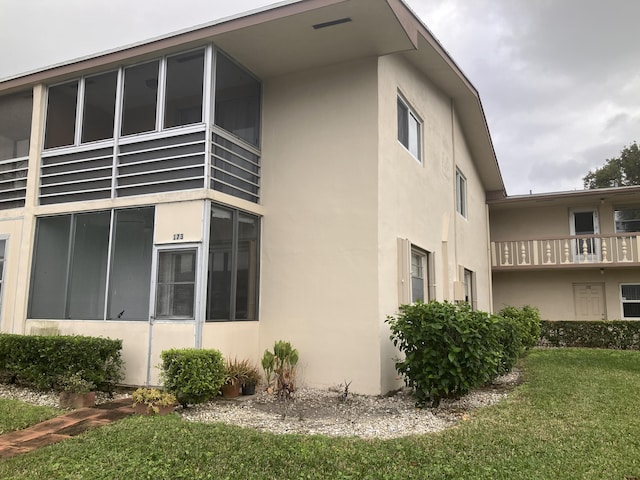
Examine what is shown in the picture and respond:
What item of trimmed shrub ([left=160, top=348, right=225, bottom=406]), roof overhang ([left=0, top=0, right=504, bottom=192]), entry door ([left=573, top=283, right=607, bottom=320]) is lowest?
trimmed shrub ([left=160, top=348, right=225, bottom=406])

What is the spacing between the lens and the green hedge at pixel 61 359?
7660mm

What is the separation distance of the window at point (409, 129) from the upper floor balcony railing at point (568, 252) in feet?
31.3

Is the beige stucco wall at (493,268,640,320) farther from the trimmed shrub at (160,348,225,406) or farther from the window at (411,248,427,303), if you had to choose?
the trimmed shrub at (160,348,225,406)

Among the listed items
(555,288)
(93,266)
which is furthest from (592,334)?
(93,266)

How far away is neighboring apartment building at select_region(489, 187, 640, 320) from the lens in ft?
59.9

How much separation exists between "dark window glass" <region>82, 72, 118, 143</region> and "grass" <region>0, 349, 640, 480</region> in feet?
18.7

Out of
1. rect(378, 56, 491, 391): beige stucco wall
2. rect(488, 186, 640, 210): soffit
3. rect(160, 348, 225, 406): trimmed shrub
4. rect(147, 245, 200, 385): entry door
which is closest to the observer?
rect(160, 348, 225, 406): trimmed shrub

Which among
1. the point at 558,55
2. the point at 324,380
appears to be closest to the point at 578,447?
the point at 324,380

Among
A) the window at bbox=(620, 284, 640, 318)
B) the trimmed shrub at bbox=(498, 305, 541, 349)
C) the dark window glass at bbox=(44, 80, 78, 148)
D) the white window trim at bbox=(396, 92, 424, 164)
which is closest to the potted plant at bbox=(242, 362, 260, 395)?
the white window trim at bbox=(396, 92, 424, 164)

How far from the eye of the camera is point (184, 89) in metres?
8.78

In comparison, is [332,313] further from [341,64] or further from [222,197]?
[341,64]

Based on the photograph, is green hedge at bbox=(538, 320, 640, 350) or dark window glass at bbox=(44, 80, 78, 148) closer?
dark window glass at bbox=(44, 80, 78, 148)

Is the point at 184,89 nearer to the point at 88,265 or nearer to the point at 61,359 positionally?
the point at 88,265

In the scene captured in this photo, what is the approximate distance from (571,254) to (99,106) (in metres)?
16.4
